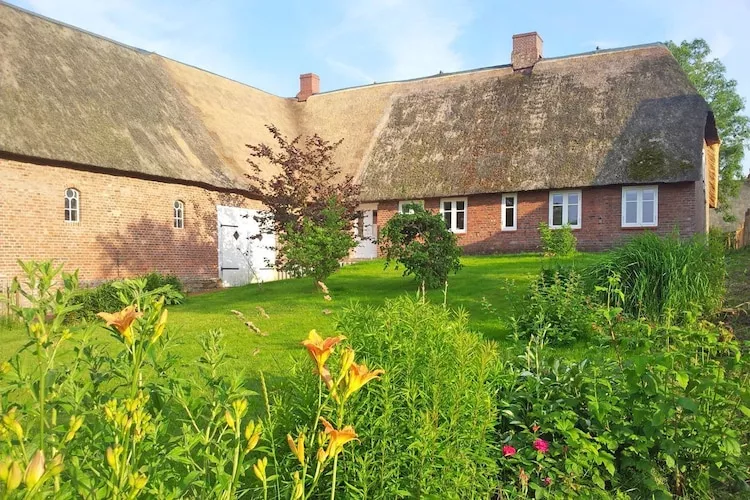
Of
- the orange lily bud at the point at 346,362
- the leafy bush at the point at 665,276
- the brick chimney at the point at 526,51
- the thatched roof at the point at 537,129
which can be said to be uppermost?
the brick chimney at the point at 526,51

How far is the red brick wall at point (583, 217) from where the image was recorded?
64.3ft

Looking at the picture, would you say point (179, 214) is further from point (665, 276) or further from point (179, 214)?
point (665, 276)

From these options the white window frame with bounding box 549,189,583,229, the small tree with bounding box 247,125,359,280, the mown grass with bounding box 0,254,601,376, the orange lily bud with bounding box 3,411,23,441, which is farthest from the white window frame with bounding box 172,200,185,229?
the orange lily bud with bounding box 3,411,23,441

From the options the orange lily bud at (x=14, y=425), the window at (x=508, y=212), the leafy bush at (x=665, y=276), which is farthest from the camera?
the window at (x=508, y=212)

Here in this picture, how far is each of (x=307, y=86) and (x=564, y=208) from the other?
15823mm

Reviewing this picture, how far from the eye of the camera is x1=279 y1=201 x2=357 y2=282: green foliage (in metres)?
12.2

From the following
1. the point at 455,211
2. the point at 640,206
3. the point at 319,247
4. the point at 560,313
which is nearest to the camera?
the point at 560,313

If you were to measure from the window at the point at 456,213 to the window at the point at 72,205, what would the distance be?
1273 cm

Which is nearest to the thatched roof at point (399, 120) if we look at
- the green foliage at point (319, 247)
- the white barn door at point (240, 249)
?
the white barn door at point (240, 249)

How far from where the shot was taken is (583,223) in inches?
825

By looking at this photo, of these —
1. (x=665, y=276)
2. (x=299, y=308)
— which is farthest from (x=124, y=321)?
(x=299, y=308)

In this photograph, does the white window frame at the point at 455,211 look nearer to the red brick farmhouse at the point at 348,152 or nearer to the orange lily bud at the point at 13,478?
the red brick farmhouse at the point at 348,152

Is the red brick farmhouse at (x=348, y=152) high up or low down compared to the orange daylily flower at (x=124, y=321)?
up

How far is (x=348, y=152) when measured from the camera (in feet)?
85.8
